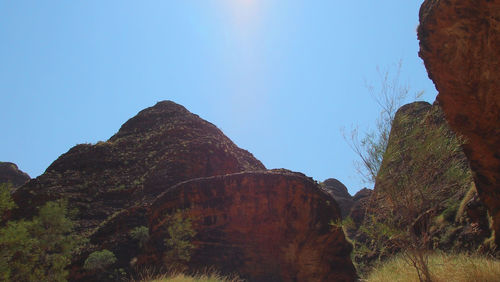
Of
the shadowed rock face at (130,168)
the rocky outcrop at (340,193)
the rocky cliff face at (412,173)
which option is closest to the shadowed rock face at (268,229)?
the rocky cliff face at (412,173)

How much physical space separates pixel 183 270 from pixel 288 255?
5576 millimetres

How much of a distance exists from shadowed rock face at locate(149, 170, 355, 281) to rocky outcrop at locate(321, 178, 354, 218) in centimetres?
3731

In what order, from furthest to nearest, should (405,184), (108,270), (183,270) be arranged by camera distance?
(108,270), (183,270), (405,184)

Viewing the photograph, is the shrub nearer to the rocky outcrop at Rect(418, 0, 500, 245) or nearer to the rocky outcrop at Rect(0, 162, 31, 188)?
the rocky outcrop at Rect(418, 0, 500, 245)

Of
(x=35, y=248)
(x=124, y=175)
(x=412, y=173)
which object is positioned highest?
(x=124, y=175)

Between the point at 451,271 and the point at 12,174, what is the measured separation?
252 feet

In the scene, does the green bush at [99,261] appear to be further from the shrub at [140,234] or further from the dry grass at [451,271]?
the dry grass at [451,271]

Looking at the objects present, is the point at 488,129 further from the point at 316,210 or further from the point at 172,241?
the point at 172,241

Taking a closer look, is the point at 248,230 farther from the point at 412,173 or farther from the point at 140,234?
the point at 412,173

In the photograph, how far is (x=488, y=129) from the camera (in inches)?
431

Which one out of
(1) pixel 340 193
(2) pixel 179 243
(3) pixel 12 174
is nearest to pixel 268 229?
(2) pixel 179 243

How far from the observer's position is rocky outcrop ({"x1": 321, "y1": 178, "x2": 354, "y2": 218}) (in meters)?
59.5

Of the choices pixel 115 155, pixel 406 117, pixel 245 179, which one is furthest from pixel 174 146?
pixel 406 117

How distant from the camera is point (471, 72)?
996 cm
